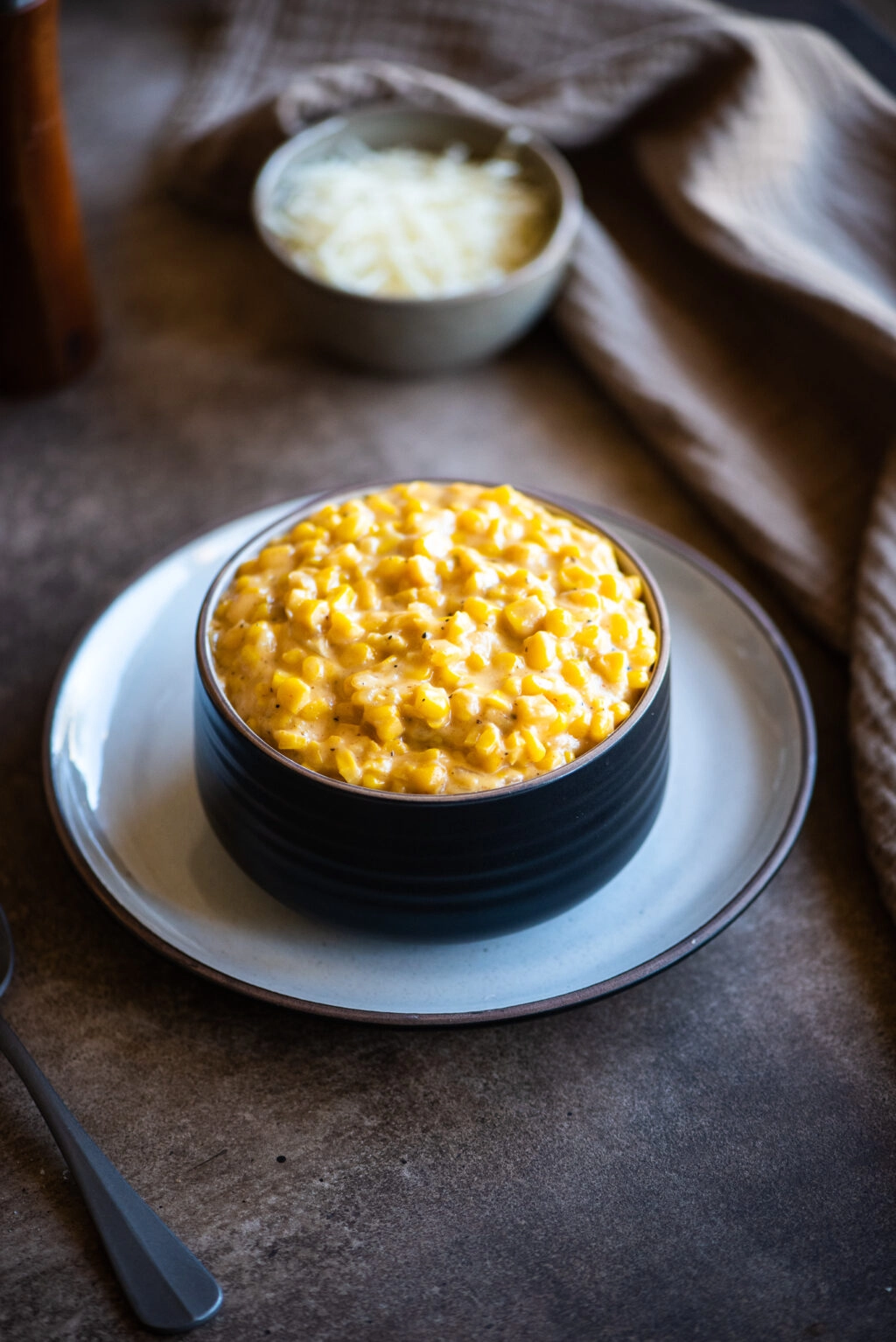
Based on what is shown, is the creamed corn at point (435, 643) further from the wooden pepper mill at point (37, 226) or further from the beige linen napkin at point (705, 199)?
the wooden pepper mill at point (37, 226)

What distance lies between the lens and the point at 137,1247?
1.29 metres

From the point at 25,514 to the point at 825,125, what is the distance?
6.73ft

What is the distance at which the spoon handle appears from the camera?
4.12 ft

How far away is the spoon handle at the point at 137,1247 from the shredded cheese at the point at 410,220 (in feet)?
5.87

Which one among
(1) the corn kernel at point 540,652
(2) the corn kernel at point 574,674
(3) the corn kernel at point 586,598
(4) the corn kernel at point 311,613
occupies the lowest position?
(4) the corn kernel at point 311,613

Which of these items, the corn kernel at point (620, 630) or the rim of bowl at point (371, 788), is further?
the corn kernel at point (620, 630)

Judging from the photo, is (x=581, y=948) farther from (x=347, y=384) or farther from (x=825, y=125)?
(x=825, y=125)

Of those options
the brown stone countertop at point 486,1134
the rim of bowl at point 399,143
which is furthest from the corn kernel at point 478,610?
the rim of bowl at point 399,143

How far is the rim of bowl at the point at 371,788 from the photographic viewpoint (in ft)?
4.38

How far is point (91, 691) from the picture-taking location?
1.81 m

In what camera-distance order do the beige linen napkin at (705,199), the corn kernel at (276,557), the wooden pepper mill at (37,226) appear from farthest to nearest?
the beige linen napkin at (705,199) → the wooden pepper mill at (37,226) → the corn kernel at (276,557)

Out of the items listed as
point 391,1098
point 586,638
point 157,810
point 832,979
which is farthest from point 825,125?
point 391,1098

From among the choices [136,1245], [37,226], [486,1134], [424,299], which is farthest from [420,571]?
[37,226]

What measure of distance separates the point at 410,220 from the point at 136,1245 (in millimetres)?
2144
